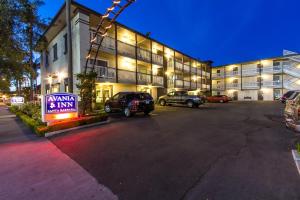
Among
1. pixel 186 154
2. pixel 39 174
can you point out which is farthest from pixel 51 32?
pixel 186 154

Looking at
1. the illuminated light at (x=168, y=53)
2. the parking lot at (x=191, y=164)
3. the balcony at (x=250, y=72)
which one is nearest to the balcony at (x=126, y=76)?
the illuminated light at (x=168, y=53)

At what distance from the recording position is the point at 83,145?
19.0ft

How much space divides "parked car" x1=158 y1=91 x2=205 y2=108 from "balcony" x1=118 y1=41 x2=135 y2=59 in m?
6.73

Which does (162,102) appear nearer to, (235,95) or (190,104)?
(190,104)

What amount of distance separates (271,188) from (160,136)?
4075mm

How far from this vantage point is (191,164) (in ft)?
13.1

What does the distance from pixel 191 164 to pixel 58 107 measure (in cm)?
752

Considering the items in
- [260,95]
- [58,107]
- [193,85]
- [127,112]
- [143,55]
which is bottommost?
[127,112]

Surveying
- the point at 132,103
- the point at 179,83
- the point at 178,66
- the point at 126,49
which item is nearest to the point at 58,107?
the point at 132,103

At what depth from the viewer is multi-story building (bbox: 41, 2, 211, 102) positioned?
14.3 meters

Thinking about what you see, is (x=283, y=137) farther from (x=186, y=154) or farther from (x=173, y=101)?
(x=173, y=101)

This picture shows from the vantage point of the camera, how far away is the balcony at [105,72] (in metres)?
15.0

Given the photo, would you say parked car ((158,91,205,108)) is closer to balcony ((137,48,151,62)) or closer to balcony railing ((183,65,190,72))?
balcony ((137,48,151,62))

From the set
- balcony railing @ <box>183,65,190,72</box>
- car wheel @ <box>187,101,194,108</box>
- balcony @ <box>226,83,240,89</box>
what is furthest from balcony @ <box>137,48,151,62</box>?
balcony @ <box>226,83,240,89</box>
